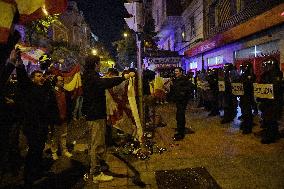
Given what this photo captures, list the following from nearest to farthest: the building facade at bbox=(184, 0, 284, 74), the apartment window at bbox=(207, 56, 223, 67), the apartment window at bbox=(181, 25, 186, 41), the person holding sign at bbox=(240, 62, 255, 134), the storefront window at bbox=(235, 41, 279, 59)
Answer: the person holding sign at bbox=(240, 62, 255, 134)
the building facade at bbox=(184, 0, 284, 74)
the storefront window at bbox=(235, 41, 279, 59)
the apartment window at bbox=(207, 56, 223, 67)
the apartment window at bbox=(181, 25, 186, 41)

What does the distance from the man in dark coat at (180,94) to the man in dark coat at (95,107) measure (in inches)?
128

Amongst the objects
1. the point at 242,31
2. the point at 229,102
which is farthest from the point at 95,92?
the point at 242,31

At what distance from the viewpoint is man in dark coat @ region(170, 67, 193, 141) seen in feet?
29.9

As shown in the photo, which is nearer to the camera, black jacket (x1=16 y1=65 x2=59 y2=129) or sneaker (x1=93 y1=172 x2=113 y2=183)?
black jacket (x1=16 y1=65 x2=59 y2=129)

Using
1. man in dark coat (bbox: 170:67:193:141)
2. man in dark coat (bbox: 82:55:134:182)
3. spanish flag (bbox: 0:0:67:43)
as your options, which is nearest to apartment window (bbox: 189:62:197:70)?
man in dark coat (bbox: 170:67:193:141)

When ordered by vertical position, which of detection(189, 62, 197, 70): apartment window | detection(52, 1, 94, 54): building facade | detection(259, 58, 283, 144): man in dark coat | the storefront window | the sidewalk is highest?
detection(52, 1, 94, 54): building facade

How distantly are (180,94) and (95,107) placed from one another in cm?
350

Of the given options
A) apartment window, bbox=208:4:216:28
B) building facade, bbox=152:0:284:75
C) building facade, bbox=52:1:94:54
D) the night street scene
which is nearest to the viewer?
the night street scene

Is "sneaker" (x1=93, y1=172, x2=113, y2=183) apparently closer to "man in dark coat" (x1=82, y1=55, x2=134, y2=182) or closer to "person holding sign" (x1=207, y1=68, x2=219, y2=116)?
"man in dark coat" (x1=82, y1=55, x2=134, y2=182)

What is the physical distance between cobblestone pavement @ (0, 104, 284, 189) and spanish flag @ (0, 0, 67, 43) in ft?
10.7

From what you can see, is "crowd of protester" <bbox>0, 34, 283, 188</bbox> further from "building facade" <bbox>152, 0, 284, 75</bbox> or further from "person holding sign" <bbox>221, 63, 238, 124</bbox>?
"building facade" <bbox>152, 0, 284, 75</bbox>

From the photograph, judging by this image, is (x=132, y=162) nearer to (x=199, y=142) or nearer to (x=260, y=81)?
(x=199, y=142)

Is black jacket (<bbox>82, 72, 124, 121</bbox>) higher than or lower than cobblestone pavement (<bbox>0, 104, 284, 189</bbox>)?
higher

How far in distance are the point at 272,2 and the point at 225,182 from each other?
1023 centimetres
